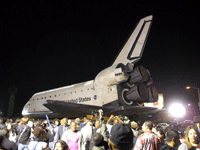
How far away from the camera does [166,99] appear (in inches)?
977

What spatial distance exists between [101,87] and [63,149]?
8797 mm

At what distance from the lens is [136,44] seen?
10.1 m

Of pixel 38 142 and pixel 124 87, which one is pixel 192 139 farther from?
pixel 124 87

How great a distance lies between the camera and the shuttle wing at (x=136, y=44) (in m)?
9.88

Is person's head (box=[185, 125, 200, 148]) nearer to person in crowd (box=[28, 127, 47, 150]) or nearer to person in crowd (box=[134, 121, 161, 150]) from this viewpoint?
person in crowd (box=[134, 121, 161, 150])

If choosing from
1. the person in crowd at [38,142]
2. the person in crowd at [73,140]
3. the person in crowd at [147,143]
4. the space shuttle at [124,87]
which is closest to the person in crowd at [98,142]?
the person in crowd at [147,143]

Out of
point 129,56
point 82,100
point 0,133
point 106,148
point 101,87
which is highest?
point 129,56

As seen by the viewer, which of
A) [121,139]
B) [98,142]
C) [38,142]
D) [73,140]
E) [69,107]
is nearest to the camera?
[121,139]

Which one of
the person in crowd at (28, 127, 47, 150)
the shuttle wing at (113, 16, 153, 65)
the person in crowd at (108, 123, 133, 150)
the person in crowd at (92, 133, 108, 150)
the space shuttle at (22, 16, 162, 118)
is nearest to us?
the person in crowd at (108, 123, 133, 150)

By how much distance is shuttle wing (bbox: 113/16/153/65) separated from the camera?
9875mm

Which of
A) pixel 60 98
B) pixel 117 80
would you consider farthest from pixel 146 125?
pixel 60 98

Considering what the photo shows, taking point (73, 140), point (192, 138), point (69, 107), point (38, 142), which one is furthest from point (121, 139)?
point (69, 107)

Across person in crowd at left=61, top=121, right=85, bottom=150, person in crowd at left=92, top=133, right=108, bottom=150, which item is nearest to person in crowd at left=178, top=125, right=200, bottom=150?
person in crowd at left=92, top=133, right=108, bottom=150

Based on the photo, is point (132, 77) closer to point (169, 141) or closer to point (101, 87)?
point (101, 87)
